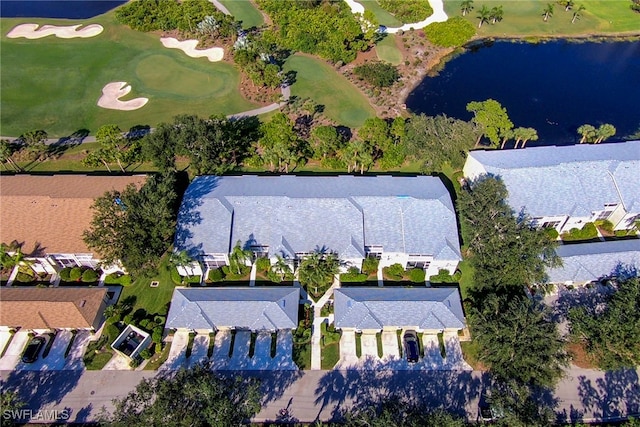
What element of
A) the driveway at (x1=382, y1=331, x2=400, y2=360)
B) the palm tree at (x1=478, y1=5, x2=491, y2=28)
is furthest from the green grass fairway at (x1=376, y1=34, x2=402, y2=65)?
the driveway at (x1=382, y1=331, x2=400, y2=360)

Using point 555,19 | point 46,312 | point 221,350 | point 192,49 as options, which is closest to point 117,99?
point 192,49

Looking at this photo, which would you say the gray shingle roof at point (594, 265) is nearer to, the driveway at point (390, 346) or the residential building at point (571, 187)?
the residential building at point (571, 187)

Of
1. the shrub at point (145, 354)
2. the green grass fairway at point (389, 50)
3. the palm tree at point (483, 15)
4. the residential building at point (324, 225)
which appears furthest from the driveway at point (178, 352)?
the palm tree at point (483, 15)

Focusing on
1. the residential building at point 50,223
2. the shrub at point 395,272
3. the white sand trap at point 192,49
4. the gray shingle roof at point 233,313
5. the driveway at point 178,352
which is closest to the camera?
the driveway at point 178,352

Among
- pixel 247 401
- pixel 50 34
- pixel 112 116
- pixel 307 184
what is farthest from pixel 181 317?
pixel 50 34

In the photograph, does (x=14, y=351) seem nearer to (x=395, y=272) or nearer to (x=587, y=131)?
(x=395, y=272)

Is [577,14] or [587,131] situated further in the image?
[577,14]
